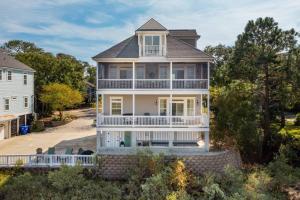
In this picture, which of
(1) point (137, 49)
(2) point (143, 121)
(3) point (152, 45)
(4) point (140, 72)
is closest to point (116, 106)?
(2) point (143, 121)

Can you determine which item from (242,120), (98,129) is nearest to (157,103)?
(98,129)

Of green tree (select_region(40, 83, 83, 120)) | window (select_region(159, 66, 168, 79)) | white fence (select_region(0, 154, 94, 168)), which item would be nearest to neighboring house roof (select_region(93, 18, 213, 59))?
window (select_region(159, 66, 168, 79))

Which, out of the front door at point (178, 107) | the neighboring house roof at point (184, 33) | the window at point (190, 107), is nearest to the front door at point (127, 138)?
the front door at point (178, 107)

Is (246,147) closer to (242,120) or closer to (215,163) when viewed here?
(242,120)

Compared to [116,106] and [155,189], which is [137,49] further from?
[155,189]

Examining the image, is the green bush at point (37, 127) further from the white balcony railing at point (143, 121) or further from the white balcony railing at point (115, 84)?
the white balcony railing at point (115, 84)
